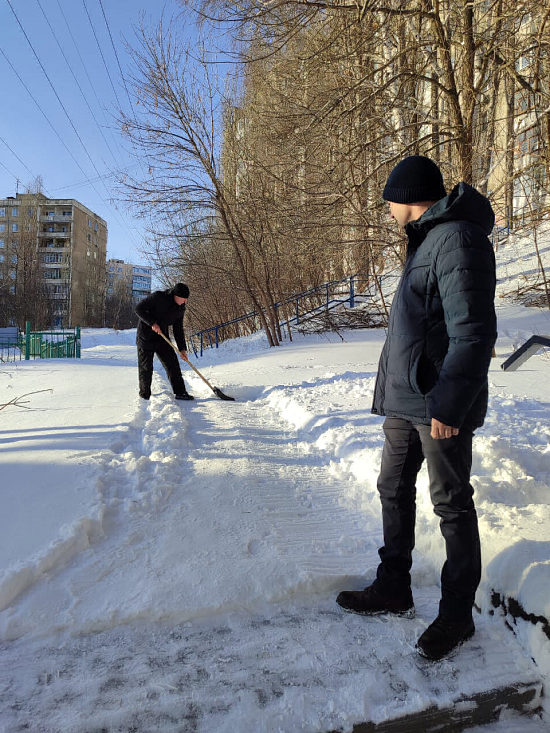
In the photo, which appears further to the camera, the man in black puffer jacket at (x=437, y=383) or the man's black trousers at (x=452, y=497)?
the man's black trousers at (x=452, y=497)

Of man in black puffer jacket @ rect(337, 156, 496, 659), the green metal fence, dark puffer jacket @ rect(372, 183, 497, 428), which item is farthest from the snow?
the green metal fence

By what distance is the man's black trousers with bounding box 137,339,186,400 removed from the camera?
279 inches

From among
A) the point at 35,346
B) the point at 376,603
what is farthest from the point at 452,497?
the point at 35,346

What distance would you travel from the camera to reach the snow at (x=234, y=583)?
5.32ft

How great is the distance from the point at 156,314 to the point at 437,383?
582 cm

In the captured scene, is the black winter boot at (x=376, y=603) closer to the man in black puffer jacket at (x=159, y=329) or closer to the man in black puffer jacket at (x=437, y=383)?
the man in black puffer jacket at (x=437, y=383)

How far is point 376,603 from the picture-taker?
209 centimetres

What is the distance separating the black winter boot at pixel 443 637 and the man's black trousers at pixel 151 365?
5.76 m

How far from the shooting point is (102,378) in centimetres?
1016

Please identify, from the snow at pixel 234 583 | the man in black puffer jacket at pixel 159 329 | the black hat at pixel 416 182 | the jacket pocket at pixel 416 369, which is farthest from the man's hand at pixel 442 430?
the man in black puffer jacket at pixel 159 329

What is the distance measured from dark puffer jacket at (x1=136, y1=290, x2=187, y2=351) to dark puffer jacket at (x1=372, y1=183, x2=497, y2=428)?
5.43 meters

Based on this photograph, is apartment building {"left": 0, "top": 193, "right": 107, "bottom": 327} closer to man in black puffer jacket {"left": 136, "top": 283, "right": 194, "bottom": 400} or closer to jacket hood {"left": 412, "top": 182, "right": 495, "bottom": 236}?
man in black puffer jacket {"left": 136, "top": 283, "right": 194, "bottom": 400}

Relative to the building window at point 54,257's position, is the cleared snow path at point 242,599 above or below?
below

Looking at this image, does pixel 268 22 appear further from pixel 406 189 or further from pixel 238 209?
pixel 238 209
